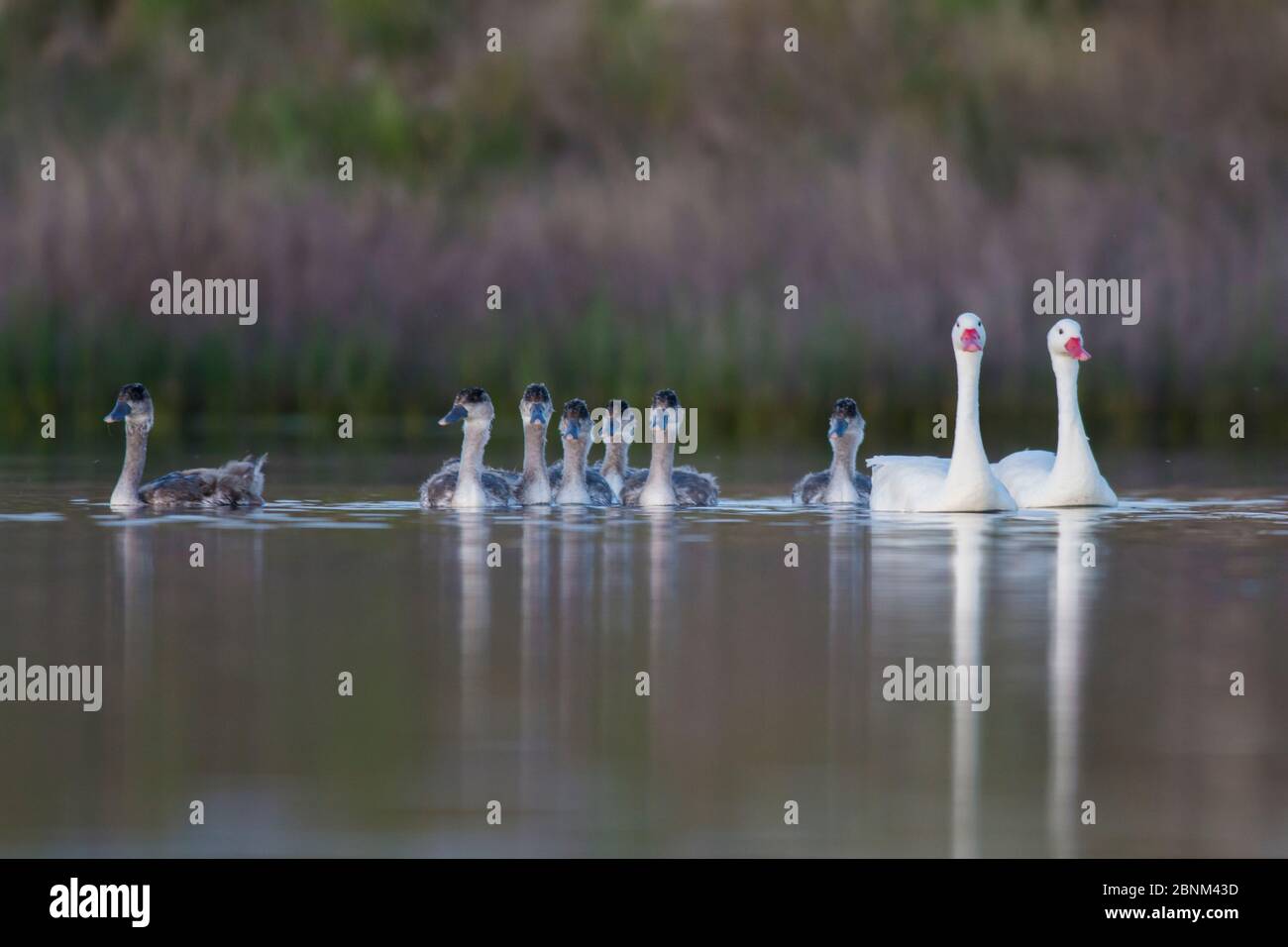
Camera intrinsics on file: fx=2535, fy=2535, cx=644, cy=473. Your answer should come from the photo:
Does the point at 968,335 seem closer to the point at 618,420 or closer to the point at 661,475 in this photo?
the point at 661,475

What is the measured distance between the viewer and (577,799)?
768 cm

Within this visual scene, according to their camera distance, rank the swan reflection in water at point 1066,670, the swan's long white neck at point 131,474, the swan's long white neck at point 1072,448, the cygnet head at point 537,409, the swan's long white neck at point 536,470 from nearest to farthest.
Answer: the swan reflection in water at point 1066,670
the swan's long white neck at point 1072,448
the swan's long white neck at point 131,474
the swan's long white neck at point 536,470
the cygnet head at point 537,409

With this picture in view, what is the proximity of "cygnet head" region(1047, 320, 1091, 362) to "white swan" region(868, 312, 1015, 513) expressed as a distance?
2.60ft

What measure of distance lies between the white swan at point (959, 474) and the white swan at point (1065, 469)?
1.36 feet

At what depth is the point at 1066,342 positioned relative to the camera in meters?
17.8

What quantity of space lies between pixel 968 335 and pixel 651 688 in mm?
7943

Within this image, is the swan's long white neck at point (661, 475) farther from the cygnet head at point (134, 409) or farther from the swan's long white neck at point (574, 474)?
the cygnet head at point (134, 409)

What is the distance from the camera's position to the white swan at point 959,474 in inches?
639

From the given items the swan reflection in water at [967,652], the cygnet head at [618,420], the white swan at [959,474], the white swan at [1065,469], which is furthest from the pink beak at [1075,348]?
the cygnet head at [618,420]

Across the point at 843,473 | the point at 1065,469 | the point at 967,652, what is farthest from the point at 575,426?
the point at 967,652

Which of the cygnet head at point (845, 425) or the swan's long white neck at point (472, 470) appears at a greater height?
the cygnet head at point (845, 425)

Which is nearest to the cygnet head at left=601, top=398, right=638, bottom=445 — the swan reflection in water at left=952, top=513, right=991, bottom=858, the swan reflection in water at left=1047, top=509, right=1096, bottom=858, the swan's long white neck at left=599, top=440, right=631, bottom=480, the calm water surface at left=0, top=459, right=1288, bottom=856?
the swan's long white neck at left=599, top=440, right=631, bottom=480

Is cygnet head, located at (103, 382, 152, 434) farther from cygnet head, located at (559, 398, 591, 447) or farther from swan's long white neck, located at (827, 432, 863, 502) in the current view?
swan's long white neck, located at (827, 432, 863, 502)
